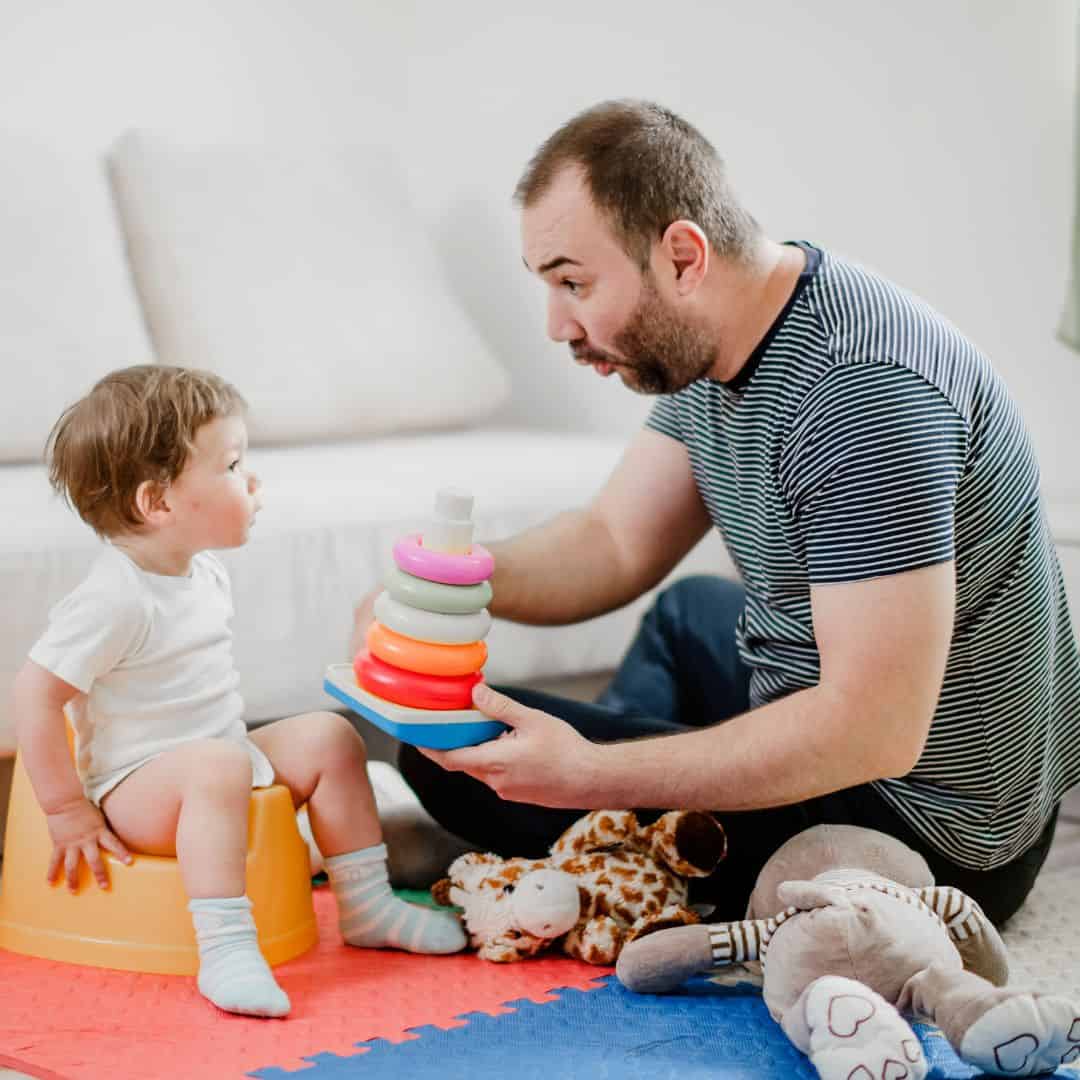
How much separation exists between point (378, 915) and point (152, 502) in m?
0.44

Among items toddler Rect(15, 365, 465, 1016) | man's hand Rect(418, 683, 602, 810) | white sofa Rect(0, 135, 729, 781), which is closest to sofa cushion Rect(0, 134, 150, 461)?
white sofa Rect(0, 135, 729, 781)

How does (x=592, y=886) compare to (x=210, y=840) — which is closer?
(x=210, y=840)

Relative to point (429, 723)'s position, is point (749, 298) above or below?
above

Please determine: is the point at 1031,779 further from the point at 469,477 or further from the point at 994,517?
the point at 469,477

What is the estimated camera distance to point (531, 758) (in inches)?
50.6

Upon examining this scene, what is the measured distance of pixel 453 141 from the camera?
273 centimetres

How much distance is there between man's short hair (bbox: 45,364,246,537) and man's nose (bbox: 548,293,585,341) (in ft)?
1.06

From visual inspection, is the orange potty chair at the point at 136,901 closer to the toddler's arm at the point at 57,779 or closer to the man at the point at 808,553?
the toddler's arm at the point at 57,779

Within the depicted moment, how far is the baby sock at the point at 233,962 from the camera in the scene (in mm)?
1248

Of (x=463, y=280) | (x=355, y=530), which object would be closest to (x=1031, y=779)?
(x=355, y=530)

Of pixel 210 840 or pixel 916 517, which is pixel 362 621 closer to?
pixel 210 840

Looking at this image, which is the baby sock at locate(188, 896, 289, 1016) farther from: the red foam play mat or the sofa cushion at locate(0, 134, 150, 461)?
the sofa cushion at locate(0, 134, 150, 461)

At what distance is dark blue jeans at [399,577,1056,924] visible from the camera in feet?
4.72

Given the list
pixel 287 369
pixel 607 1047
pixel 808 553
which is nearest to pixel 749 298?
pixel 808 553
